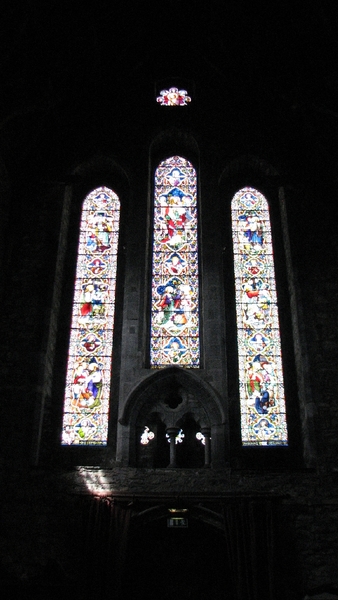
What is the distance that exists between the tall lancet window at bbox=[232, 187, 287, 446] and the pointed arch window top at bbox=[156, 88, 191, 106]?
2.08m

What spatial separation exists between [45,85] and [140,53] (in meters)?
2.43

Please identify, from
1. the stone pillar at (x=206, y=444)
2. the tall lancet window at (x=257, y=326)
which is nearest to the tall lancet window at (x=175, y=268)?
the tall lancet window at (x=257, y=326)

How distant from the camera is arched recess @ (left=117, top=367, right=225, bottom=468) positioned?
8.98m

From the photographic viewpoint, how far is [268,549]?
7992mm

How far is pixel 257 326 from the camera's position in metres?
10.2

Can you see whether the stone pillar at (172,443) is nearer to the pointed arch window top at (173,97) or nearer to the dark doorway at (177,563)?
the dark doorway at (177,563)

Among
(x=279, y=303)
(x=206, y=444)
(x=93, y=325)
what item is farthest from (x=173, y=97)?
(x=206, y=444)

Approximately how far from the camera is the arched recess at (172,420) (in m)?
8.98

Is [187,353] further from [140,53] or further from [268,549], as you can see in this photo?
[140,53]

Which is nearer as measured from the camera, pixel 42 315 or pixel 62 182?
pixel 42 315

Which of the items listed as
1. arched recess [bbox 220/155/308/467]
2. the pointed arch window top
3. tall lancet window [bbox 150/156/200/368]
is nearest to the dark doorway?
arched recess [bbox 220/155/308/467]

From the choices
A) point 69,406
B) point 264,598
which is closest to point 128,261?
point 69,406

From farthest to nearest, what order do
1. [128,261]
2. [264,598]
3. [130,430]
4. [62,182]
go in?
[62,182], [128,261], [130,430], [264,598]

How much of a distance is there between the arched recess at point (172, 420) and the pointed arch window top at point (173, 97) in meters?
5.25
